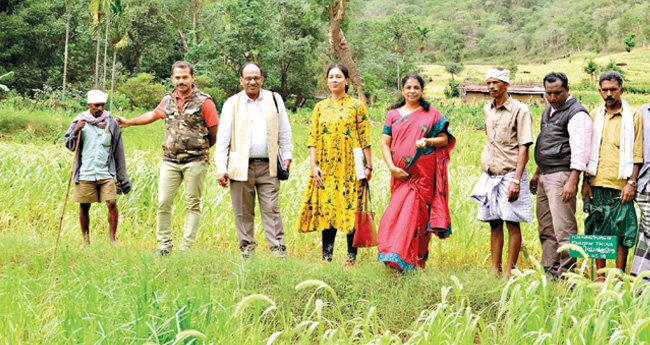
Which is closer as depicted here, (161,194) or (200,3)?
(161,194)

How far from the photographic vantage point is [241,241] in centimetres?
431

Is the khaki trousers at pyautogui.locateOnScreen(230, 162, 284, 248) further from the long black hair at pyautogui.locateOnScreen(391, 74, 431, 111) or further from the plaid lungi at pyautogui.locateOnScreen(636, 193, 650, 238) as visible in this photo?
the plaid lungi at pyautogui.locateOnScreen(636, 193, 650, 238)

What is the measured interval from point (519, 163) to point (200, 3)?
3642cm

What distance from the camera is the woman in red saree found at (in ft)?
12.1

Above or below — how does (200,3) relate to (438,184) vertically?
above

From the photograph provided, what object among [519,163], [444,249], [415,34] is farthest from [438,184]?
[415,34]

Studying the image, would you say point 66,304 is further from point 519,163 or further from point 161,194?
point 519,163

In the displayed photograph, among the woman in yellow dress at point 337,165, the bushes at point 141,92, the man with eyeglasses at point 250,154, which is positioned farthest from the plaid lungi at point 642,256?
the bushes at point 141,92

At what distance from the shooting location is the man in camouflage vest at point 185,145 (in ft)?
14.1

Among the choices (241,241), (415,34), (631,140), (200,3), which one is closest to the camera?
(631,140)

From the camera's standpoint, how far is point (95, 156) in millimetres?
4641

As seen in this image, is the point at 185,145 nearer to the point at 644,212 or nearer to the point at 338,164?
the point at 338,164

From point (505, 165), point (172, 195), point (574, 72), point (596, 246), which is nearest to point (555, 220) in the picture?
point (505, 165)

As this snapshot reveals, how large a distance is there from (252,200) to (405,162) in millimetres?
1346
